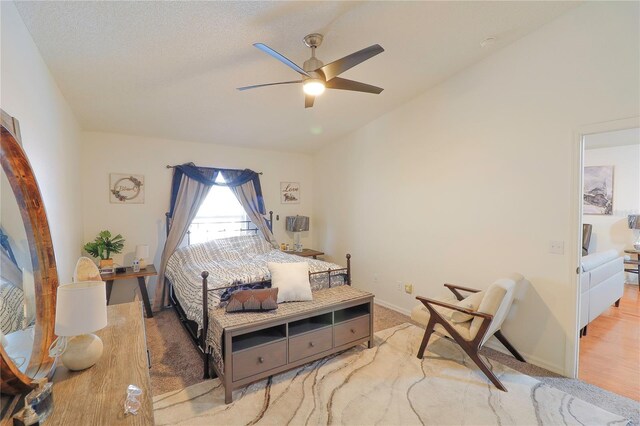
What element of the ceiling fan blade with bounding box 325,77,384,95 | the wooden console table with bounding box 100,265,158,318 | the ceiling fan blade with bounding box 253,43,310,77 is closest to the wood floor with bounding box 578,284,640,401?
the ceiling fan blade with bounding box 325,77,384,95

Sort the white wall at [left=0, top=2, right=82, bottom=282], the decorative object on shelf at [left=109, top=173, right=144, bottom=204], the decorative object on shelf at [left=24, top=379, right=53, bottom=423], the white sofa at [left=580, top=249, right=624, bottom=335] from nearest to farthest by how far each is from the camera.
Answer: the decorative object on shelf at [left=24, top=379, right=53, bottom=423] < the white wall at [left=0, top=2, right=82, bottom=282] < the white sofa at [left=580, top=249, right=624, bottom=335] < the decorative object on shelf at [left=109, top=173, right=144, bottom=204]

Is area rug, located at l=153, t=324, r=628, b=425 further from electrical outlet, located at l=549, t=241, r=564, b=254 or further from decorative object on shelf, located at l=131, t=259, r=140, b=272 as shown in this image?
decorative object on shelf, located at l=131, t=259, r=140, b=272

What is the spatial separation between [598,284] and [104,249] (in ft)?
19.1

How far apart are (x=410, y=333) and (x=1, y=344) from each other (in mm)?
3360

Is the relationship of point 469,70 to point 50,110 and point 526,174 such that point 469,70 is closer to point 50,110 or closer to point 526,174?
point 526,174

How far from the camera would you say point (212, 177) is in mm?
4598

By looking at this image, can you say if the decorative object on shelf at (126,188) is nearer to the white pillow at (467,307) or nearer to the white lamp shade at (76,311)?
the white lamp shade at (76,311)

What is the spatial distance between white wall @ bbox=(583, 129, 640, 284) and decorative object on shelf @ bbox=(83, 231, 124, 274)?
24.3 ft

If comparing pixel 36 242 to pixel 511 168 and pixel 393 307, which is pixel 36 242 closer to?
pixel 511 168

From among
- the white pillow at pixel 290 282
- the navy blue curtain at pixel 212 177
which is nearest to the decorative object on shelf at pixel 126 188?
the navy blue curtain at pixel 212 177

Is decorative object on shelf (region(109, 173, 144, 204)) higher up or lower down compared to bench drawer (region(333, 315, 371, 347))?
higher up

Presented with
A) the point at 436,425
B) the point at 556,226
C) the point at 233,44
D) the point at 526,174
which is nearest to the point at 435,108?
the point at 526,174

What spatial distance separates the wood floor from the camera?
8.00 feet

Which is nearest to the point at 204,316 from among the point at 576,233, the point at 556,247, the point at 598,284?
the point at 556,247
